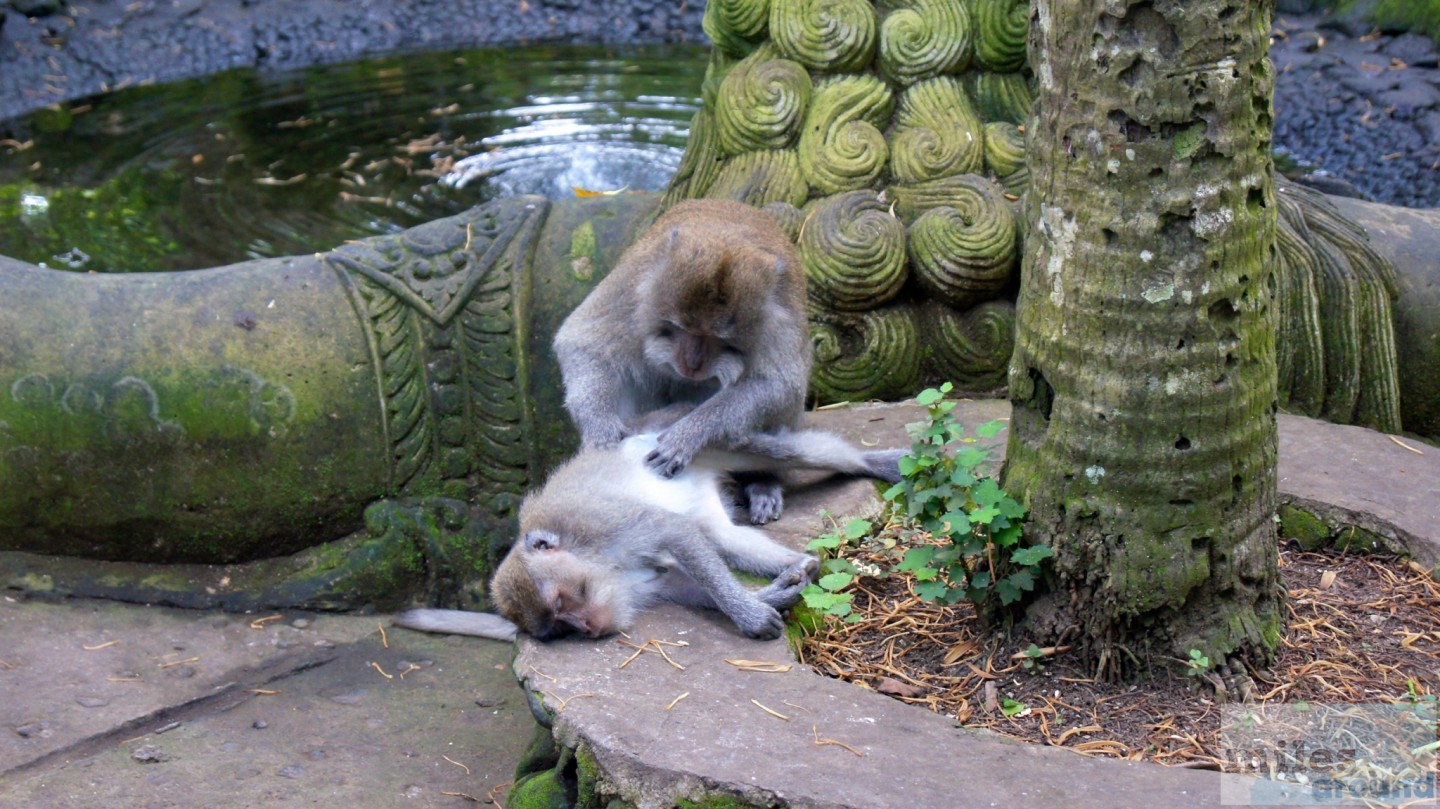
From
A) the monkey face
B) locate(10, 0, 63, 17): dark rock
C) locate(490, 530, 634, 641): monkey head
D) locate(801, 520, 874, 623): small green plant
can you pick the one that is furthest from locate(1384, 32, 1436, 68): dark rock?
locate(10, 0, 63, 17): dark rock

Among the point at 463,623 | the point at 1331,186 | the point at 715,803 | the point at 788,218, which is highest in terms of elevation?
the point at 788,218

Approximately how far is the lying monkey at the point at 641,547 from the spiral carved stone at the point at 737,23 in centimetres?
223

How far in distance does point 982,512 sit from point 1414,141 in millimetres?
7028

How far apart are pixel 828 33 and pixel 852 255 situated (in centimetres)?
113

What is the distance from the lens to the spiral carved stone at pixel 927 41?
6.18m

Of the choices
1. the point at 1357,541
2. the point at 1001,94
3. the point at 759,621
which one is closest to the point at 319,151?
the point at 1001,94

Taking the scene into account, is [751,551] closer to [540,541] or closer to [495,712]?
[540,541]

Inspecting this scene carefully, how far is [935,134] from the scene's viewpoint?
605cm

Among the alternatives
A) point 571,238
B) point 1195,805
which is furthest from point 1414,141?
point 1195,805

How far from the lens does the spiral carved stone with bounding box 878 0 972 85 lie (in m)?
6.18

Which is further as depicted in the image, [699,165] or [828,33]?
[699,165]

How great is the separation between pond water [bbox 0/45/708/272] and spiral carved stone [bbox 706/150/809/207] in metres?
3.13

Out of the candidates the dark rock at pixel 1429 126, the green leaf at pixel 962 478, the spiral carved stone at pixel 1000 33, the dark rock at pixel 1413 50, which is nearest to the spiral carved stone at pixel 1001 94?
the spiral carved stone at pixel 1000 33

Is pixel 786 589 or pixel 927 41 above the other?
pixel 927 41
